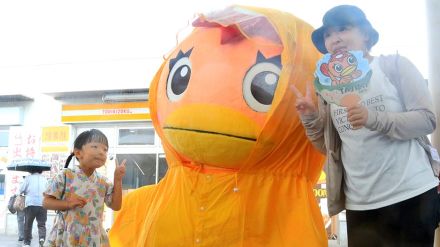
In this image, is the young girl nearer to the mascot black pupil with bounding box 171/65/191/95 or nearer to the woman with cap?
the mascot black pupil with bounding box 171/65/191/95

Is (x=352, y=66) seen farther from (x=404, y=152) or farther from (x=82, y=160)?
(x=82, y=160)

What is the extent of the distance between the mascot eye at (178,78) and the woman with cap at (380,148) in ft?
1.40

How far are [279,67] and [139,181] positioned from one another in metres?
0.91

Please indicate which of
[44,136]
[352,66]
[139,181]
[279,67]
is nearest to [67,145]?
[44,136]

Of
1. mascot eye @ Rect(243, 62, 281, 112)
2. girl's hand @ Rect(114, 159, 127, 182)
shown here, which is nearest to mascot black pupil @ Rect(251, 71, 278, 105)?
mascot eye @ Rect(243, 62, 281, 112)

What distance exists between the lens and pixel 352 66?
0.95m

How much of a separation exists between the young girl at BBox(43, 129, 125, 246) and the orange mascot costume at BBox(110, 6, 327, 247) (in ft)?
0.65

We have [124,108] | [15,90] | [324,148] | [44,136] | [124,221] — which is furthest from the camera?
[44,136]

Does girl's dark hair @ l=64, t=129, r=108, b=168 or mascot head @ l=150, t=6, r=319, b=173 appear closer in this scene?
mascot head @ l=150, t=6, r=319, b=173

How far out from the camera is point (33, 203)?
2.73 m

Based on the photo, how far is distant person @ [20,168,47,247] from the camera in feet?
8.48

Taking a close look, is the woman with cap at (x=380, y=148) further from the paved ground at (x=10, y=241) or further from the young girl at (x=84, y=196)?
the paved ground at (x=10, y=241)

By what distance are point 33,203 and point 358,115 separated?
235 cm

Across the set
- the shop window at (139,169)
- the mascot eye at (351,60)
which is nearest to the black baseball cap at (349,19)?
the mascot eye at (351,60)
